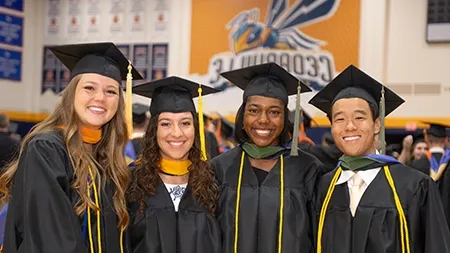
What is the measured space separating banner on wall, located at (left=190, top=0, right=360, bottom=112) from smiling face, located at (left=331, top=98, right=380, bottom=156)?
7.67 m

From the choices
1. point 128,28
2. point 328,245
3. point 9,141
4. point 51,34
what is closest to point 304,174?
point 328,245

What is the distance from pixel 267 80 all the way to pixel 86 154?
1.19 m

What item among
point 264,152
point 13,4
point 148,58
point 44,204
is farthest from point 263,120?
point 13,4

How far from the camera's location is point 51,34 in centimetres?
1366

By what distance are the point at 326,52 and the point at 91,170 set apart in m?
8.58

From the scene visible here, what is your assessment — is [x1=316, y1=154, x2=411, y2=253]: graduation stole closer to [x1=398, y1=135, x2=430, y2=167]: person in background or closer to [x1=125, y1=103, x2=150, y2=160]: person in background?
[x1=125, y1=103, x2=150, y2=160]: person in background

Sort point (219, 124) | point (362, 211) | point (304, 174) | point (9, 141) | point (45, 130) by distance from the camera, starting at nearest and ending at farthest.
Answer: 1. point (45, 130)
2. point (362, 211)
3. point (304, 174)
4. point (9, 141)
5. point (219, 124)

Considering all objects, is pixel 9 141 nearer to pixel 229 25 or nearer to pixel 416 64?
pixel 229 25

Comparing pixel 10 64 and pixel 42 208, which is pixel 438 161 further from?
pixel 10 64

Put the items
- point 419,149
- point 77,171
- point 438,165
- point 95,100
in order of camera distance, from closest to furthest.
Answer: point 77,171 → point 95,100 → point 438,165 → point 419,149

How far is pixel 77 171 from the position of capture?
2869mm

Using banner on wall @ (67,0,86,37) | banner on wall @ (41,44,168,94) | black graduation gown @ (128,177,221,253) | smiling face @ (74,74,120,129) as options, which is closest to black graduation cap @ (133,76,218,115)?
smiling face @ (74,74,120,129)

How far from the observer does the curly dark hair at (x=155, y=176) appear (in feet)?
10.6

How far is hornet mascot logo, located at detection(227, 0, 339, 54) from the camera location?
36.6 ft
